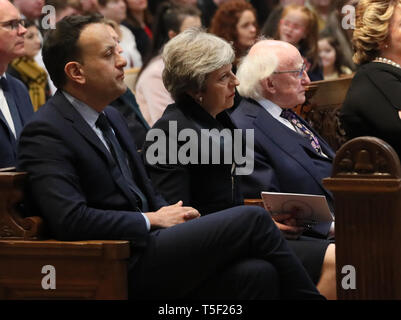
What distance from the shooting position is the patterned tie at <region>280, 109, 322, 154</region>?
4227 millimetres

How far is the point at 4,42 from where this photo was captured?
440 cm

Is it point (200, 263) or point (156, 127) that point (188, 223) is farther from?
point (156, 127)

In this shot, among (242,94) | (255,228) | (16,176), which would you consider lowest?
(255,228)

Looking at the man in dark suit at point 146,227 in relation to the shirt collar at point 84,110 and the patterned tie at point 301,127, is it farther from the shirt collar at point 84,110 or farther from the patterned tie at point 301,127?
the patterned tie at point 301,127

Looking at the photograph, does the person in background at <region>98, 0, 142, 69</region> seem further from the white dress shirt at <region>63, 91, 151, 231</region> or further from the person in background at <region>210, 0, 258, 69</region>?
the white dress shirt at <region>63, 91, 151, 231</region>

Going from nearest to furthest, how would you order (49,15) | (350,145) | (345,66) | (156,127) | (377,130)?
(350,145) < (156,127) < (377,130) < (49,15) < (345,66)

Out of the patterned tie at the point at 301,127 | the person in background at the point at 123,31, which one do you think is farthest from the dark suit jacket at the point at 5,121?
the person in background at the point at 123,31

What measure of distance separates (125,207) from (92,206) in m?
0.13

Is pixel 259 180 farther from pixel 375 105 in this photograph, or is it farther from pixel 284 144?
pixel 375 105

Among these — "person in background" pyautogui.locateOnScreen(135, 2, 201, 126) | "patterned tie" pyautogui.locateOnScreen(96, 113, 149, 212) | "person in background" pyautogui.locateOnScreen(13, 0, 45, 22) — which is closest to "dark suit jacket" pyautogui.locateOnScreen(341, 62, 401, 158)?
"patterned tie" pyautogui.locateOnScreen(96, 113, 149, 212)

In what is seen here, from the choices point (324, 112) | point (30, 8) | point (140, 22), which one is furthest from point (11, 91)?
point (140, 22)

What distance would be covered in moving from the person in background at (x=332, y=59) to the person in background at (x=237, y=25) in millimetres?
1339

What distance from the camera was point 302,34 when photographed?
6840mm

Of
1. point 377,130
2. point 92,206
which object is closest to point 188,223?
point 92,206
